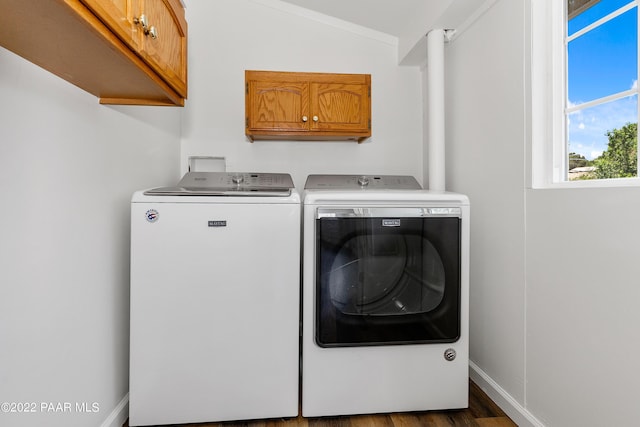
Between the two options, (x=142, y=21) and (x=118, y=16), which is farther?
(x=142, y=21)

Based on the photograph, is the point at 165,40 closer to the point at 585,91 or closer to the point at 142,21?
the point at 142,21

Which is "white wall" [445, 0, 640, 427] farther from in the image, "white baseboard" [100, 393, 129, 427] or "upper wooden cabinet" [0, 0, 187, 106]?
"white baseboard" [100, 393, 129, 427]

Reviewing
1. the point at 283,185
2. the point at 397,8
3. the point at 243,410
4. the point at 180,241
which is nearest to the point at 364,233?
the point at 283,185

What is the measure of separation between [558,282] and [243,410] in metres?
1.43

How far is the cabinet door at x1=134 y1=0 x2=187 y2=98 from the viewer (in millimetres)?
1090

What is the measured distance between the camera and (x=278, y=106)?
2.21 metres

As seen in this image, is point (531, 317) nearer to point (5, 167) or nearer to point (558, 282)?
point (558, 282)

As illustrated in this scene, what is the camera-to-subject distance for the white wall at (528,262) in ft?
3.68

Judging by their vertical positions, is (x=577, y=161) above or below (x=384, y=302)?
above

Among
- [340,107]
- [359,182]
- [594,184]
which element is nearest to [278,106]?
[340,107]

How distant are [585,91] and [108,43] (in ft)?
5.31

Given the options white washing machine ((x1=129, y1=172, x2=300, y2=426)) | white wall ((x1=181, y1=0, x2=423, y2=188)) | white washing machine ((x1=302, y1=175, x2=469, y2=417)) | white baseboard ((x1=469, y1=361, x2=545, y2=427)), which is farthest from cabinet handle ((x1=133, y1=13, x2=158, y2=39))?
white baseboard ((x1=469, y1=361, x2=545, y2=427))

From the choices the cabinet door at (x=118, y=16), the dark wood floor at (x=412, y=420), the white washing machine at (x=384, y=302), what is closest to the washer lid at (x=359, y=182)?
the white washing machine at (x=384, y=302)

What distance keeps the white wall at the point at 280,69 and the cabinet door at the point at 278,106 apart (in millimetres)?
278
